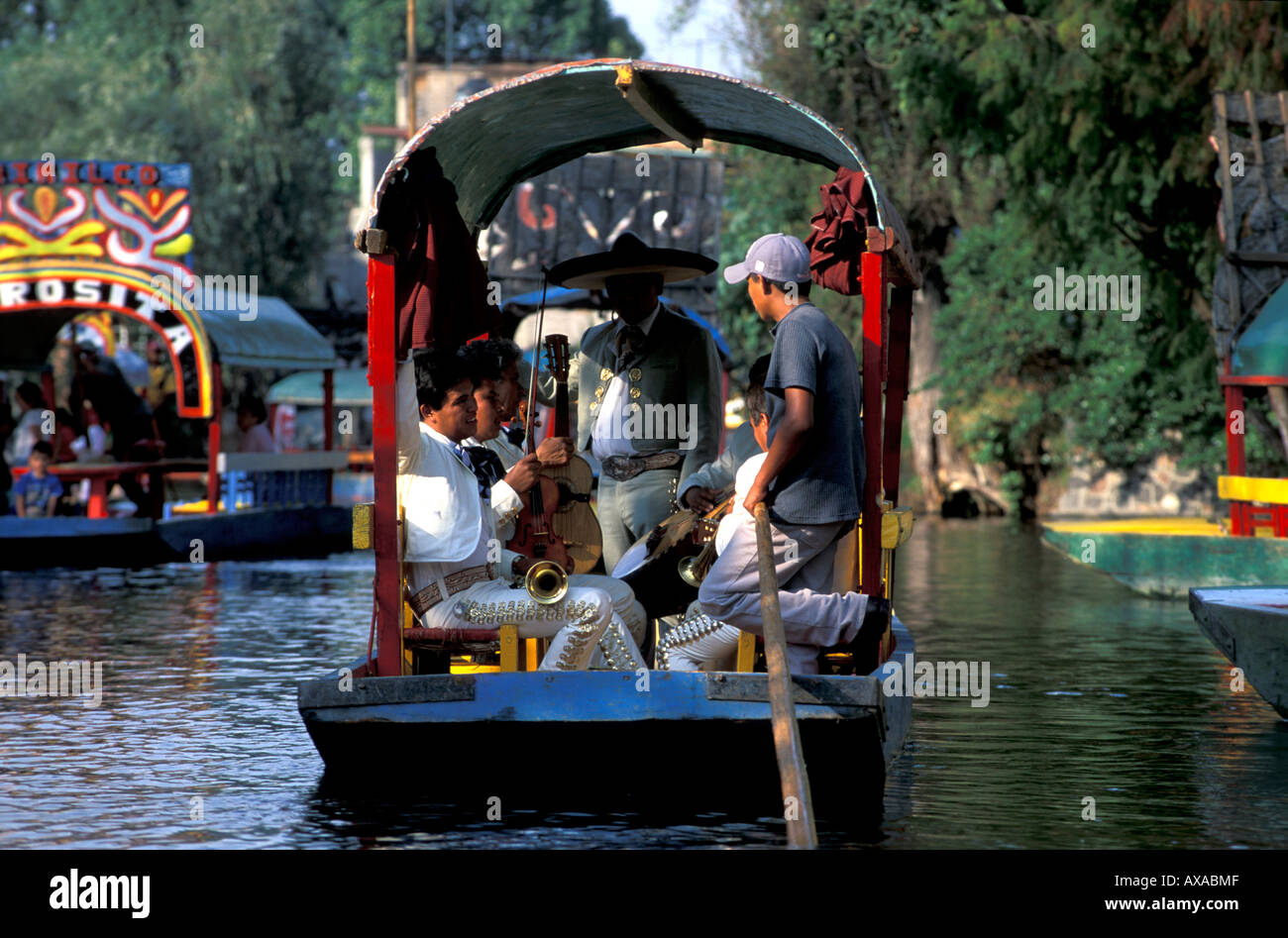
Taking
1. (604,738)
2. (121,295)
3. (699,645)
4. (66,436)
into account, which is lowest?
(604,738)

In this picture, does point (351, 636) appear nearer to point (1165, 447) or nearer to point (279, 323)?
point (279, 323)

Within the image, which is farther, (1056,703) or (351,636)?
(351,636)

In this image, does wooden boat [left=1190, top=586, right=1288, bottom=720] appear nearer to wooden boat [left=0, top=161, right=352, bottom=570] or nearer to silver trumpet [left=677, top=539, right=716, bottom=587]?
silver trumpet [left=677, top=539, right=716, bottom=587]

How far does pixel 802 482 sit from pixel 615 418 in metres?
2.49

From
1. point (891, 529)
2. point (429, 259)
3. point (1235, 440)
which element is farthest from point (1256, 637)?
point (1235, 440)

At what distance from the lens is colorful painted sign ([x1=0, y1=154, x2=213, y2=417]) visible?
20.8m

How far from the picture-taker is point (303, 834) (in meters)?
7.54

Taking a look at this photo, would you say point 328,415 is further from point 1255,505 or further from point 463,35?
point 463,35

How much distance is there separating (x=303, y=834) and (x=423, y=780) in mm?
941

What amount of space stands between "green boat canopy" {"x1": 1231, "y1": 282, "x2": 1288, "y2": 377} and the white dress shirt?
7680mm

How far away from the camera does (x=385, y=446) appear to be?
8.23 metres

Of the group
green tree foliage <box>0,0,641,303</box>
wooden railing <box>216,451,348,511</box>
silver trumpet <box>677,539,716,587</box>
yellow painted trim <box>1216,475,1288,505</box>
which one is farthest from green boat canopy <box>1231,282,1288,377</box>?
green tree foliage <box>0,0,641,303</box>

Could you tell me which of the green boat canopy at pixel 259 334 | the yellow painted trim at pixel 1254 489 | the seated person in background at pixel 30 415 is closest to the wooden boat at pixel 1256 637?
the yellow painted trim at pixel 1254 489

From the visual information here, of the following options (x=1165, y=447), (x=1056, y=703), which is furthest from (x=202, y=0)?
(x=1056, y=703)
